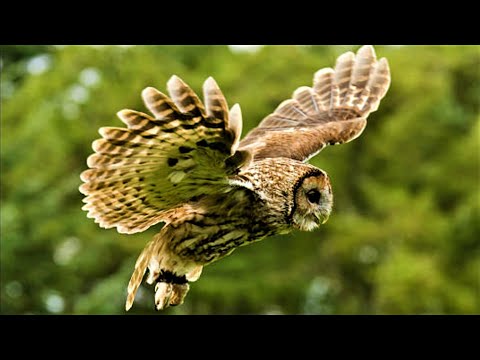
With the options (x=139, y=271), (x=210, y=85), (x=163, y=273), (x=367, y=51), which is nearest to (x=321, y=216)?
(x=163, y=273)

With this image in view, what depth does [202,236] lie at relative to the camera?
575cm

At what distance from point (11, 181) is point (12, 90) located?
280 inches

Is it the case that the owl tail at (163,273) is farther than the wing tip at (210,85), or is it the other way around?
the owl tail at (163,273)

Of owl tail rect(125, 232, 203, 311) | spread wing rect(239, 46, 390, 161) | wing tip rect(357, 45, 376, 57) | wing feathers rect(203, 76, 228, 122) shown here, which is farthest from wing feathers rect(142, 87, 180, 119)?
wing tip rect(357, 45, 376, 57)

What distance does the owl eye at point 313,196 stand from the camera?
229 inches

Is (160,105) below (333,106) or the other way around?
below

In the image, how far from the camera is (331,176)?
1261 inches

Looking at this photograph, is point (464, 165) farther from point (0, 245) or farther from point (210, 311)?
point (0, 245)

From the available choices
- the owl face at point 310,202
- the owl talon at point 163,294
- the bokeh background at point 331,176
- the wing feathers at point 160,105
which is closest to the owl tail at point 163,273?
the owl talon at point 163,294

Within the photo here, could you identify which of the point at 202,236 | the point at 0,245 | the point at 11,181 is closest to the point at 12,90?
the point at 11,181

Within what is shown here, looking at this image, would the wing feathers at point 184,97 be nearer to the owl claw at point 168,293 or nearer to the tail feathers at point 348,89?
the owl claw at point 168,293

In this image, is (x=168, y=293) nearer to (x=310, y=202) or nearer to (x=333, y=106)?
(x=310, y=202)

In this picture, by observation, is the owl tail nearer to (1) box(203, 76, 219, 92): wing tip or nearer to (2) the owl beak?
(2) the owl beak

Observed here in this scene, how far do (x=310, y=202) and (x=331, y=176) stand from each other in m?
26.3
